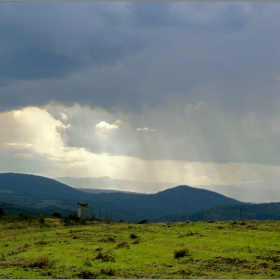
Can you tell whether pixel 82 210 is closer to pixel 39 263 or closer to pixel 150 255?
pixel 150 255

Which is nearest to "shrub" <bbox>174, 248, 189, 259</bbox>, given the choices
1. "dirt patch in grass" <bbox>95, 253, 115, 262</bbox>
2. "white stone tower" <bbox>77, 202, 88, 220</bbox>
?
"dirt patch in grass" <bbox>95, 253, 115, 262</bbox>

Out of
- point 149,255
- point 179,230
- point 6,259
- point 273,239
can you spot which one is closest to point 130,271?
point 149,255

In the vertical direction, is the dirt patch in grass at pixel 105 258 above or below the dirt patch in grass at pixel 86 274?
above

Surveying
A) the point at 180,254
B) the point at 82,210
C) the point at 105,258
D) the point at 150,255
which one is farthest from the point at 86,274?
the point at 82,210

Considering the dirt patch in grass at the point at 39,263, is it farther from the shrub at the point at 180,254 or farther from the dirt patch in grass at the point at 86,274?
the shrub at the point at 180,254

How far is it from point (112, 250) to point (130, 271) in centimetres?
661

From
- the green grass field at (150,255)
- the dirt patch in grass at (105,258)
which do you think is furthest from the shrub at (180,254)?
the dirt patch in grass at (105,258)

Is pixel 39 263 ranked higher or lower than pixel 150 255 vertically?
lower

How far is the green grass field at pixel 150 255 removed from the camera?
794 inches

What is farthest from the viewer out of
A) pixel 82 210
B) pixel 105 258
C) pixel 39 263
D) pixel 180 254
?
pixel 82 210

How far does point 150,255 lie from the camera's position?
24.6 metres

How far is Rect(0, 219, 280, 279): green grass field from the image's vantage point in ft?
66.1

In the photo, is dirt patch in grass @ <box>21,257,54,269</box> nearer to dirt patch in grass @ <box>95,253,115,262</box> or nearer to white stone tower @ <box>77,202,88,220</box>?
dirt patch in grass @ <box>95,253,115,262</box>

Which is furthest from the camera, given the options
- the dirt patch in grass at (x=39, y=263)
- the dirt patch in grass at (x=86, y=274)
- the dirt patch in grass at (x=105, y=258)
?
the dirt patch in grass at (x=105, y=258)
